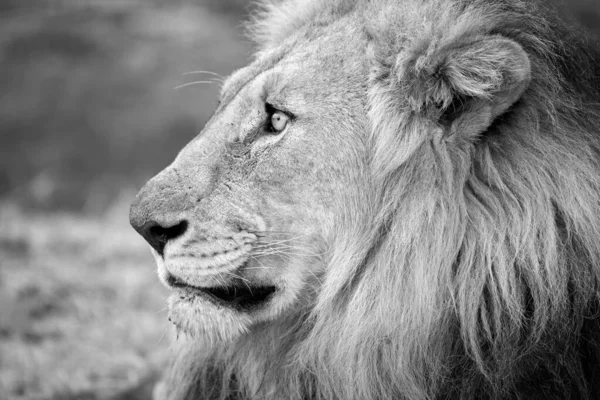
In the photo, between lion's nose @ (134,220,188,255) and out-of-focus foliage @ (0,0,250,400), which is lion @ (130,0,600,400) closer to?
lion's nose @ (134,220,188,255)

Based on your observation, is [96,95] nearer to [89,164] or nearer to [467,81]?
[89,164]

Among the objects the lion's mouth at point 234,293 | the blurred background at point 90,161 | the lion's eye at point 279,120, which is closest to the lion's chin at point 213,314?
the lion's mouth at point 234,293

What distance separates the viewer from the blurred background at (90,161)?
423cm

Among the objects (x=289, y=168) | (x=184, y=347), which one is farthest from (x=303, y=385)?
→ (x=289, y=168)

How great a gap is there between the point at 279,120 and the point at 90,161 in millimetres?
6222

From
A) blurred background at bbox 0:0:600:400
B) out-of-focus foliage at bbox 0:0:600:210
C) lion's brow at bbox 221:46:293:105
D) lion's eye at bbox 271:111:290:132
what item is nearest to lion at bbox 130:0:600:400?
lion's eye at bbox 271:111:290:132

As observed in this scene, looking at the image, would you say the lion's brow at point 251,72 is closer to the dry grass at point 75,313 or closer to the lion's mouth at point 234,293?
the lion's mouth at point 234,293

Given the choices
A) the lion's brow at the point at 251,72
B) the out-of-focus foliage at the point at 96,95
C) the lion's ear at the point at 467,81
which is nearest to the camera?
the lion's ear at the point at 467,81

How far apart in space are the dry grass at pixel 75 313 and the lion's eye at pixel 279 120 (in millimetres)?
981

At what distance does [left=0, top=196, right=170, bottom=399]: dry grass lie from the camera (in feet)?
12.9

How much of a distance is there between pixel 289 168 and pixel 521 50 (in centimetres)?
96

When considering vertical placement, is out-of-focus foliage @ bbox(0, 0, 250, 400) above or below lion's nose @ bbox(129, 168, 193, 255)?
below

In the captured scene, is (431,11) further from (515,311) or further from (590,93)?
(515,311)

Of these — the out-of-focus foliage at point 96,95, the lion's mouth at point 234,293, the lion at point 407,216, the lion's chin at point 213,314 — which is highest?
the lion at point 407,216
